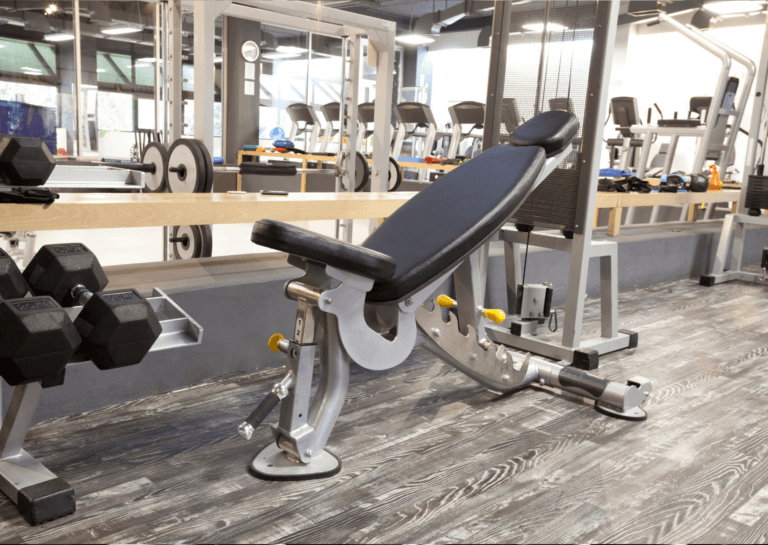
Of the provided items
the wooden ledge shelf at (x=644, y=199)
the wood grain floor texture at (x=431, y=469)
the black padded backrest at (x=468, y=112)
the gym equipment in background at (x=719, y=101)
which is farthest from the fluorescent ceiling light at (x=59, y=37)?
the wood grain floor texture at (x=431, y=469)

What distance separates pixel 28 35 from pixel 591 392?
7278mm

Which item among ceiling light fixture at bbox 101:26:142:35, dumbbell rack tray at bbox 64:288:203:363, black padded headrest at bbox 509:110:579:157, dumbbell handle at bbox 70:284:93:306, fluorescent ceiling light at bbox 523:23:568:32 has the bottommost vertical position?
dumbbell rack tray at bbox 64:288:203:363

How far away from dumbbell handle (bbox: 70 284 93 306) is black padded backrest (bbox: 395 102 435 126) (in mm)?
5745

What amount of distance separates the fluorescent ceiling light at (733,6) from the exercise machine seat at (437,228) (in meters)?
7.10

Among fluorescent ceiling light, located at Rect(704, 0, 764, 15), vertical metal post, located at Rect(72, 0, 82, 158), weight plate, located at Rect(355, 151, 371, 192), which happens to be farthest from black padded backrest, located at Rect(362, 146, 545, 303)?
fluorescent ceiling light, located at Rect(704, 0, 764, 15)

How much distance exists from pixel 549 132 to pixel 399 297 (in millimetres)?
700

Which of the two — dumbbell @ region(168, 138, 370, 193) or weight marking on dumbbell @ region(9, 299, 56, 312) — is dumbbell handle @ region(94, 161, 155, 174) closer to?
dumbbell @ region(168, 138, 370, 193)

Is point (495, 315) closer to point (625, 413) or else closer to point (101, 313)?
point (625, 413)

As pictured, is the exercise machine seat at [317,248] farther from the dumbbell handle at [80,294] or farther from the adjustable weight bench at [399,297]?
the dumbbell handle at [80,294]

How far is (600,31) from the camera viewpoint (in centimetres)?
222

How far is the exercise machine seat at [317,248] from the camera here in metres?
1.29

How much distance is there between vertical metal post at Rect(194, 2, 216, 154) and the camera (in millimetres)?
2533

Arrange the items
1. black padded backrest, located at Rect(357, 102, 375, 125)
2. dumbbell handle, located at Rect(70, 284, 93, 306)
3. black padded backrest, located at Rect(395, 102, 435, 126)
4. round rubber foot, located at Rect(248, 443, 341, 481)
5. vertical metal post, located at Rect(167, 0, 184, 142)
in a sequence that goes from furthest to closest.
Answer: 1. black padded backrest, located at Rect(357, 102, 375, 125)
2. black padded backrest, located at Rect(395, 102, 435, 126)
3. vertical metal post, located at Rect(167, 0, 184, 142)
4. round rubber foot, located at Rect(248, 443, 341, 481)
5. dumbbell handle, located at Rect(70, 284, 93, 306)

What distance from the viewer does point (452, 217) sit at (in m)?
1.64
